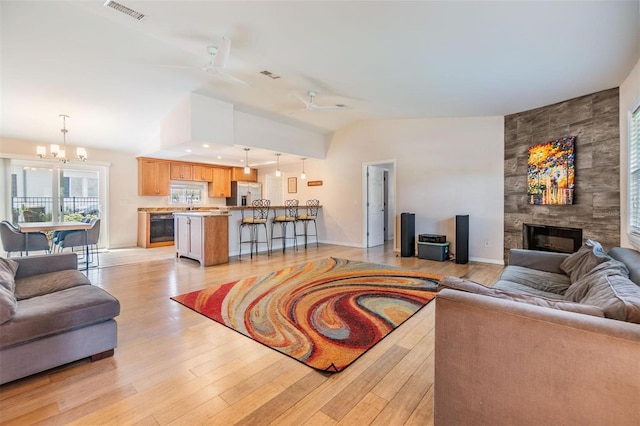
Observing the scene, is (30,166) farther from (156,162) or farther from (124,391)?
(124,391)

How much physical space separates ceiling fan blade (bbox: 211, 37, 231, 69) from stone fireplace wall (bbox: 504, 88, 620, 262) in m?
4.60

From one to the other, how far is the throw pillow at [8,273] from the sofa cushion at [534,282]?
3.78m

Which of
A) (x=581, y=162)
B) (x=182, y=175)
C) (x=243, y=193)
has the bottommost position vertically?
(x=243, y=193)

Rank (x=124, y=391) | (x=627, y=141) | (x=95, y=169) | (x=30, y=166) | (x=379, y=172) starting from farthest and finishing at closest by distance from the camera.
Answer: (x=379, y=172) → (x=95, y=169) → (x=30, y=166) → (x=627, y=141) → (x=124, y=391)

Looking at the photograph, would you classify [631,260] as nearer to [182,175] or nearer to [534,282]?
[534,282]

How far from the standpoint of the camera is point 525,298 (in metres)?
1.31

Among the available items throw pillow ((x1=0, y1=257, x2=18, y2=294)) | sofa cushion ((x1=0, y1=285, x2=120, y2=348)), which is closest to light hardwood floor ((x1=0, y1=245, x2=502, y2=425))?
sofa cushion ((x1=0, y1=285, x2=120, y2=348))

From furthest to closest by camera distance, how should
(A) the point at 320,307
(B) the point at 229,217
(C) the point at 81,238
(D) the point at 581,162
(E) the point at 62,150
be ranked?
1. (B) the point at 229,217
2. (C) the point at 81,238
3. (E) the point at 62,150
4. (D) the point at 581,162
5. (A) the point at 320,307

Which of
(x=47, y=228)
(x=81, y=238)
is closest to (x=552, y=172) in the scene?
(x=47, y=228)

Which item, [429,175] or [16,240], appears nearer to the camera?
[16,240]

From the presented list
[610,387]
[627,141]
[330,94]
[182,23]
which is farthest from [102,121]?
[627,141]

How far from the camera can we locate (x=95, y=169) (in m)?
6.84

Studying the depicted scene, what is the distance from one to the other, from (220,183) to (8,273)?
6855 mm

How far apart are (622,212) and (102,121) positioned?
8.37 meters
